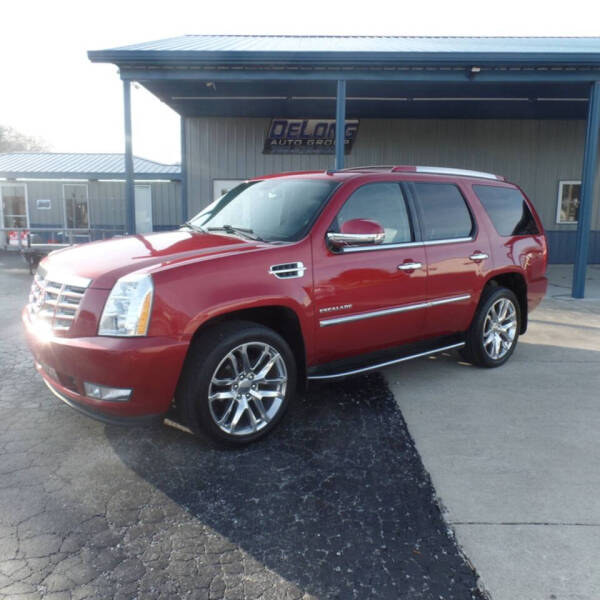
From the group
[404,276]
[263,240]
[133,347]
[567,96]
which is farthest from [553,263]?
[133,347]

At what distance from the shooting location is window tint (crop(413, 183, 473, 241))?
15.5ft

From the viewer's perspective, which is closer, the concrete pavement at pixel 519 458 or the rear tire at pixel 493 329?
the concrete pavement at pixel 519 458

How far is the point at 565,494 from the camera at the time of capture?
3070 mm

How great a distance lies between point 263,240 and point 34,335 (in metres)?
1.66

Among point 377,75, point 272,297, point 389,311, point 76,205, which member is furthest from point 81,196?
point 272,297

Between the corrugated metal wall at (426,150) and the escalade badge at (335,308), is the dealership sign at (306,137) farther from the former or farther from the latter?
the escalade badge at (335,308)

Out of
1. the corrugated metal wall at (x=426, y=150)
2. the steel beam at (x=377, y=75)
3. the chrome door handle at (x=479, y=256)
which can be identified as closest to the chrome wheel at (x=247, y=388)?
the chrome door handle at (x=479, y=256)

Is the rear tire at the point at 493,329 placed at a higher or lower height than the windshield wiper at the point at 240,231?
lower

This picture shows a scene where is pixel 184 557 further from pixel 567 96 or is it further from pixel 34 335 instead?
pixel 567 96

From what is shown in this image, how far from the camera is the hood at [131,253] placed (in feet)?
10.9

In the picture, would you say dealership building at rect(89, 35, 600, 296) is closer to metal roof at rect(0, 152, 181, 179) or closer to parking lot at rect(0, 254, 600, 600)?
metal roof at rect(0, 152, 181, 179)

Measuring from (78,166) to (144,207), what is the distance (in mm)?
3231

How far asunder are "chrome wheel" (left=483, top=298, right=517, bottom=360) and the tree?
204 feet

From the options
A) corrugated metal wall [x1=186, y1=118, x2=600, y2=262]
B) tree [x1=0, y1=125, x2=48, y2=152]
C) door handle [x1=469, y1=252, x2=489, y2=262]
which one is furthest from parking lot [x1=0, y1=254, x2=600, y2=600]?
tree [x1=0, y1=125, x2=48, y2=152]
